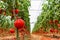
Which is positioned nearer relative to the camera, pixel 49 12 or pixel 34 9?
pixel 49 12

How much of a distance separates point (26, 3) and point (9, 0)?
95 cm

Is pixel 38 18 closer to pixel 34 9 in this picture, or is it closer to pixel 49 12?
pixel 34 9

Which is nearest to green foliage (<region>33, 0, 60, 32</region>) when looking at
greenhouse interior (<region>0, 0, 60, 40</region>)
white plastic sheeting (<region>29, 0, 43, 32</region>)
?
greenhouse interior (<region>0, 0, 60, 40</region>)

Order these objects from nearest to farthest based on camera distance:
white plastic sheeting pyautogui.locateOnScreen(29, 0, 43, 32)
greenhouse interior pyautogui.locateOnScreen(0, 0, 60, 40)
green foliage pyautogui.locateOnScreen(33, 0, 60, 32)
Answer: green foliage pyautogui.locateOnScreen(33, 0, 60, 32), greenhouse interior pyautogui.locateOnScreen(0, 0, 60, 40), white plastic sheeting pyautogui.locateOnScreen(29, 0, 43, 32)

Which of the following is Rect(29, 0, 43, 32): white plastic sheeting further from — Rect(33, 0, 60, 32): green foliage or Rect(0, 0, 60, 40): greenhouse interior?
Rect(33, 0, 60, 32): green foliage

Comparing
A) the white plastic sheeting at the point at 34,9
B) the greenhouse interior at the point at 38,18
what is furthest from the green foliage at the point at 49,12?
the white plastic sheeting at the point at 34,9

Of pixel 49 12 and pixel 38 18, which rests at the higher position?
pixel 49 12

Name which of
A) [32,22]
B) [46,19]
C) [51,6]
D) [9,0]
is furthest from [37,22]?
[9,0]

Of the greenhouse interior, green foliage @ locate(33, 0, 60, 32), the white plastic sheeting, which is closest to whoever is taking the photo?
green foliage @ locate(33, 0, 60, 32)

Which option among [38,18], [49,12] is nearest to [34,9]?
[38,18]

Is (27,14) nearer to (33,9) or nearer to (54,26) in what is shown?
(33,9)

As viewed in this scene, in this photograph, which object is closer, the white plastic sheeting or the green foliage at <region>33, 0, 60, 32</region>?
the green foliage at <region>33, 0, 60, 32</region>

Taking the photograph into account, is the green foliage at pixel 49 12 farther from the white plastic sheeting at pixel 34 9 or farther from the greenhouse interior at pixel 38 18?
the white plastic sheeting at pixel 34 9

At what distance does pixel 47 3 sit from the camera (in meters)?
3.53
